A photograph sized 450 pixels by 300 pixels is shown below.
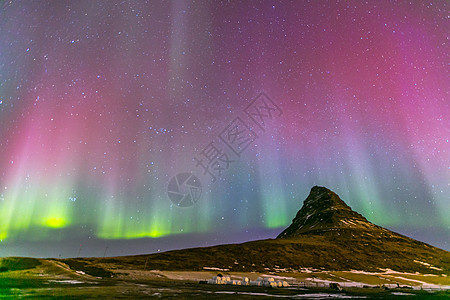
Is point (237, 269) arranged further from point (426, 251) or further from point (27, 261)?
point (426, 251)

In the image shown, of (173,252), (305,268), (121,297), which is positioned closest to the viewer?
(121,297)

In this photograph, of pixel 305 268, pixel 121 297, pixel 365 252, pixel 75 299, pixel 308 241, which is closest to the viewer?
pixel 75 299

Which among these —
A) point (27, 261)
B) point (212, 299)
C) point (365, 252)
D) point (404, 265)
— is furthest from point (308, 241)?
point (212, 299)

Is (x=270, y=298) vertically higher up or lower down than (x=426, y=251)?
lower down

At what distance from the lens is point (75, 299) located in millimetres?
37781

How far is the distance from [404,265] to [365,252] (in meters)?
20.3

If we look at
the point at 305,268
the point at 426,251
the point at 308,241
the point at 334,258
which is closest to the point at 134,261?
the point at 305,268

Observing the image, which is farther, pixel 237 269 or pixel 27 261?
pixel 237 269

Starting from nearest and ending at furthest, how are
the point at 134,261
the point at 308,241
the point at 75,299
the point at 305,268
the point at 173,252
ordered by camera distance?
1. the point at 75,299
2. the point at 134,261
3. the point at 305,268
4. the point at 173,252
5. the point at 308,241

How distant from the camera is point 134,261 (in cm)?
11825

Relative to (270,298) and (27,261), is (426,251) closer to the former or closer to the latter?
(270,298)

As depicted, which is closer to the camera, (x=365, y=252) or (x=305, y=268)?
(x=305, y=268)

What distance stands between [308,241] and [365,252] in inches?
1220

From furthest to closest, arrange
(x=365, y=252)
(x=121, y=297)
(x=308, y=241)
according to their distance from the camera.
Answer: (x=308, y=241), (x=365, y=252), (x=121, y=297)
